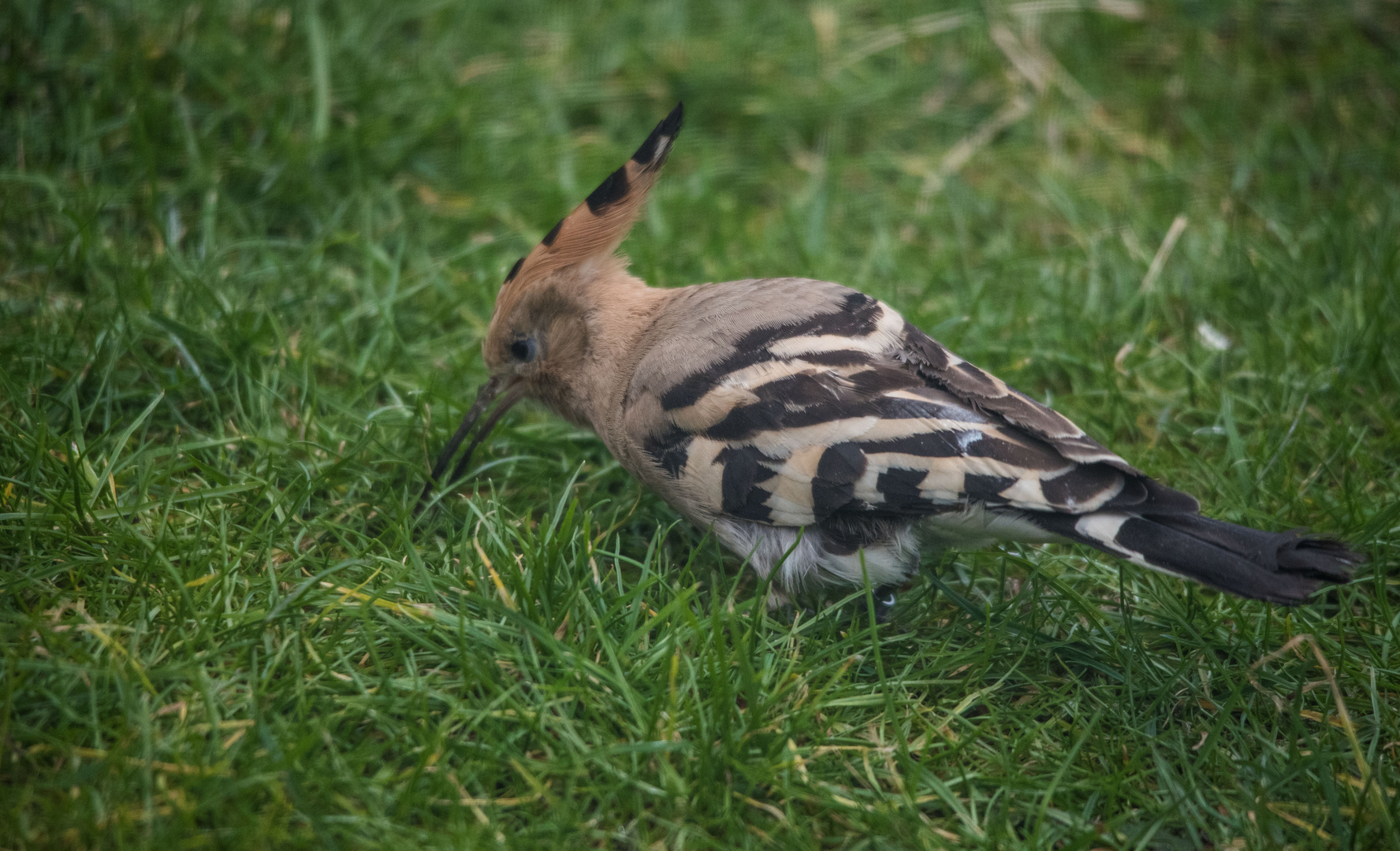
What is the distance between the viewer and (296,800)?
6.35 feet

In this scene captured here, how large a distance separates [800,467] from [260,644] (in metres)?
1.27

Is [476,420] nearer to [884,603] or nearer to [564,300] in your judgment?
[564,300]

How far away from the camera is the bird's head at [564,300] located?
3020 millimetres

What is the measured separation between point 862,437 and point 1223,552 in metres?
0.81

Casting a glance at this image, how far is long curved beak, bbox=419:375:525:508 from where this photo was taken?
2.91 metres

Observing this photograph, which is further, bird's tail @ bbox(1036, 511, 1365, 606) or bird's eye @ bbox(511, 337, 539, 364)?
bird's eye @ bbox(511, 337, 539, 364)

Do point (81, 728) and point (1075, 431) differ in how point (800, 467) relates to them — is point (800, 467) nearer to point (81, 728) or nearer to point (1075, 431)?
point (1075, 431)

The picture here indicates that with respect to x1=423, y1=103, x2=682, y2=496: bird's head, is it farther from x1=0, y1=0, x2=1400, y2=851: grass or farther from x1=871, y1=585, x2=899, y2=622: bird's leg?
x1=871, y1=585, x2=899, y2=622: bird's leg

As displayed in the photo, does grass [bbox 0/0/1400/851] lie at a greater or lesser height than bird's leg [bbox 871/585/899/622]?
greater

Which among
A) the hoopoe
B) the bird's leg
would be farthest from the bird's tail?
the bird's leg

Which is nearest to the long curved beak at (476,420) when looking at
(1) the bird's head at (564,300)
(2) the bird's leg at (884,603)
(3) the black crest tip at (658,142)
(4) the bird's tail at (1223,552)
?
(1) the bird's head at (564,300)

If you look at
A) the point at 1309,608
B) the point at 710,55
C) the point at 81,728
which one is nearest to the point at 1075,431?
the point at 1309,608

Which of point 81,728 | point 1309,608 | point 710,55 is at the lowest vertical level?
point 1309,608

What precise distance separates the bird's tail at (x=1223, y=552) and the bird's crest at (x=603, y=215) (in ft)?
4.89
